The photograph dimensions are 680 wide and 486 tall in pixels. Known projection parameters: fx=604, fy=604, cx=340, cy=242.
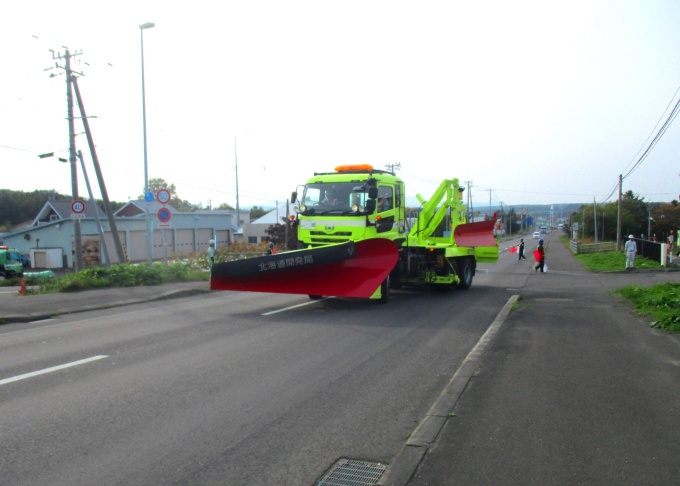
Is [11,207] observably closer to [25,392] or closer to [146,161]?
[146,161]

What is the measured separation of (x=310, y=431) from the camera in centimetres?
550

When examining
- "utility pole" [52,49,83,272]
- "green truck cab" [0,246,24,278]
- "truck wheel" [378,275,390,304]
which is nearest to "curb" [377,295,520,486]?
"truck wheel" [378,275,390,304]

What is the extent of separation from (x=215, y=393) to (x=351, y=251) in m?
6.90

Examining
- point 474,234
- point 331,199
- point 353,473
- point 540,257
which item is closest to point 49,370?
point 353,473

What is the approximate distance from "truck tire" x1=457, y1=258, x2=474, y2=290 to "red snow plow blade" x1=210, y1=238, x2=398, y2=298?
222 inches

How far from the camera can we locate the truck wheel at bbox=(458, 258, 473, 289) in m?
18.5

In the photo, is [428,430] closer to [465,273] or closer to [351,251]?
[351,251]

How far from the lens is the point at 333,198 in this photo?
1468 centimetres

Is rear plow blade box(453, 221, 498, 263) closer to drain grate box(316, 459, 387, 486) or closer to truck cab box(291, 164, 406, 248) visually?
truck cab box(291, 164, 406, 248)

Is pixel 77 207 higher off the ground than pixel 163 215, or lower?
higher

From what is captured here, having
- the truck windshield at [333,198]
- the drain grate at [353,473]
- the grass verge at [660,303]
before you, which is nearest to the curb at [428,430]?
the drain grate at [353,473]

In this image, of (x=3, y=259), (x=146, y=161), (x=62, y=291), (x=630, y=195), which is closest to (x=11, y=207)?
(x=3, y=259)

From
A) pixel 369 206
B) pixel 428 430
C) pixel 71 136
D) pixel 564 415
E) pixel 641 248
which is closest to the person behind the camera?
pixel 428 430

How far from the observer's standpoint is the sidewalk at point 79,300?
13119 millimetres
